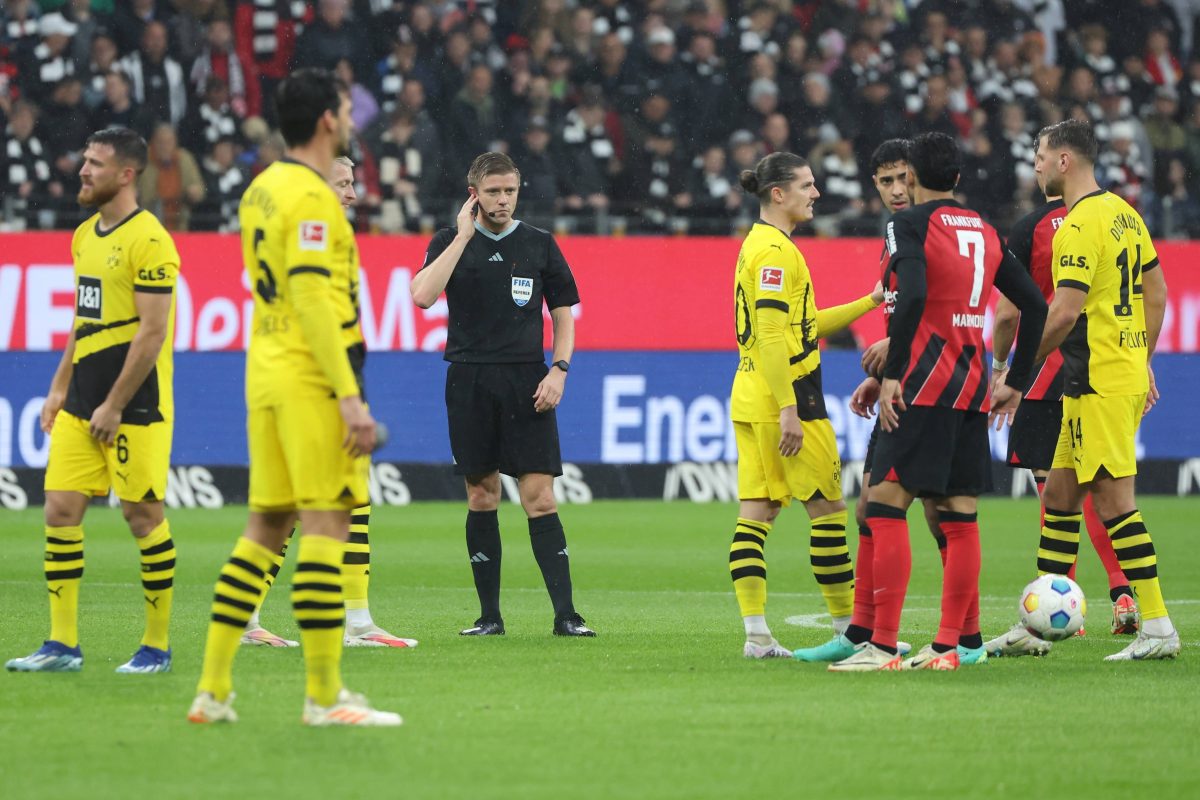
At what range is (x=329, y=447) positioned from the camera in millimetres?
6195

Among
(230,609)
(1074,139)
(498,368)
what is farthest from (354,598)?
(1074,139)

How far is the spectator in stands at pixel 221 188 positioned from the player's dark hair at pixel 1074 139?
459 inches

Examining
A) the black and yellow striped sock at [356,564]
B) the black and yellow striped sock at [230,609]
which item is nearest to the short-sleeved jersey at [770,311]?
the black and yellow striped sock at [356,564]

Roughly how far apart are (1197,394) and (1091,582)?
8328 mm

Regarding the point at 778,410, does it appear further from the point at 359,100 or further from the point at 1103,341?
the point at 359,100

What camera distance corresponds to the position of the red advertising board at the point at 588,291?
1811 cm

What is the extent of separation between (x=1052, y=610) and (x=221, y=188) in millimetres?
12895

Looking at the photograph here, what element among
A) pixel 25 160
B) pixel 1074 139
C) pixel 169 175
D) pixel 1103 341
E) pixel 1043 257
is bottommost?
pixel 1103 341

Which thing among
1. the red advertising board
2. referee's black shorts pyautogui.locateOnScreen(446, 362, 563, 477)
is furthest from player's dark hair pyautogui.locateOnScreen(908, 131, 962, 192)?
the red advertising board

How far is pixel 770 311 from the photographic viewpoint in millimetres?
8297

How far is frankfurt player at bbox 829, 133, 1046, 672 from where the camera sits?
7.78m

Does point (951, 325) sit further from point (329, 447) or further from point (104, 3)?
point (104, 3)

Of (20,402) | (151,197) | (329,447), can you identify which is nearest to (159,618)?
(329,447)

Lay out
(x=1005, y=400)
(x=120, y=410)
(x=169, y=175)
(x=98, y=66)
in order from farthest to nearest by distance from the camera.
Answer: (x=98, y=66)
(x=169, y=175)
(x=1005, y=400)
(x=120, y=410)
